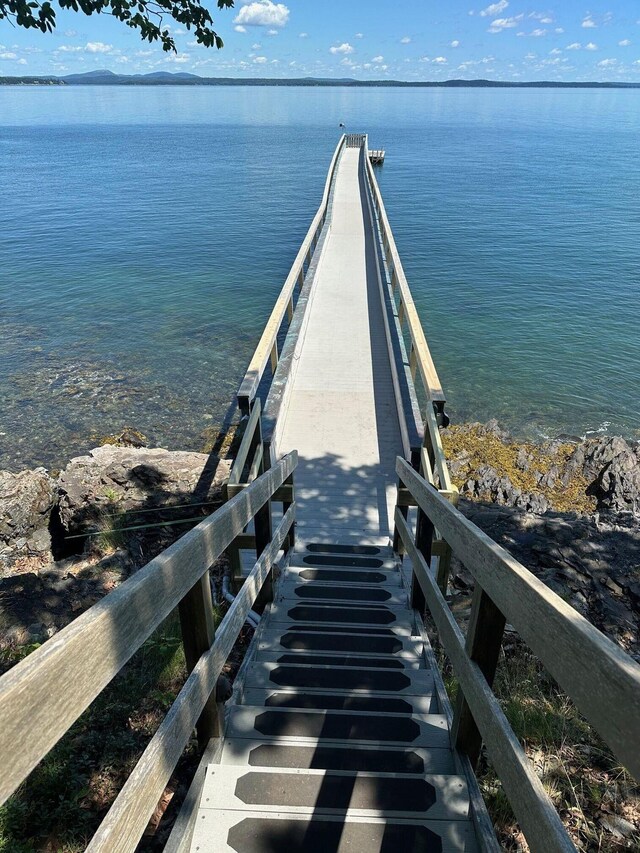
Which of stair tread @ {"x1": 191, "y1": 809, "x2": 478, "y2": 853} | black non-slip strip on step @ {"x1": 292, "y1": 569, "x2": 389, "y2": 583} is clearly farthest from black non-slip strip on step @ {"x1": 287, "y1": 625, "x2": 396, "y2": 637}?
stair tread @ {"x1": 191, "y1": 809, "x2": 478, "y2": 853}

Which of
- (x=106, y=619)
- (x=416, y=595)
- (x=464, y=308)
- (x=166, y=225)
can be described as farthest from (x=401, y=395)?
(x=166, y=225)

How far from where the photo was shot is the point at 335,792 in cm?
213

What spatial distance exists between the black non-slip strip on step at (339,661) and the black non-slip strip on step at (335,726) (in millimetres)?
661

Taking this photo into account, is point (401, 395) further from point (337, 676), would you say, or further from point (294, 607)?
point (337, 676)

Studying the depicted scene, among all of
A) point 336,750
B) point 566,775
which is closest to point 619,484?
point 566,775

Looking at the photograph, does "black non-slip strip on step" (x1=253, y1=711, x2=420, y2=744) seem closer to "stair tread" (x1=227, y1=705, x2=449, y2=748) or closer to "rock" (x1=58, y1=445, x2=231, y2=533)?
"stair tread" (x1=227, y1=705, x2=449, y2=748)

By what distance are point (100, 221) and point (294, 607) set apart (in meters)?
29.1

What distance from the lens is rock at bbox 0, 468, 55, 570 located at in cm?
722

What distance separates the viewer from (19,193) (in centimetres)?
3509

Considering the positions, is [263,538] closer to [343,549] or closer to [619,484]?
[343,549]

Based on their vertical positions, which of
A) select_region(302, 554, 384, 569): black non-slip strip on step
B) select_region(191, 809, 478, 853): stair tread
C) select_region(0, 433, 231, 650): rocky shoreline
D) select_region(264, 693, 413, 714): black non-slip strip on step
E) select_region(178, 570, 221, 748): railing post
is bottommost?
select_region(0, 433, 231, 650): rocky shoreline

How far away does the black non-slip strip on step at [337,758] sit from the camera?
91.0 inches

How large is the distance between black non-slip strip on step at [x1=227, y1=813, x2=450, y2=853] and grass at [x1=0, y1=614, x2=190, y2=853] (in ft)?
2.49

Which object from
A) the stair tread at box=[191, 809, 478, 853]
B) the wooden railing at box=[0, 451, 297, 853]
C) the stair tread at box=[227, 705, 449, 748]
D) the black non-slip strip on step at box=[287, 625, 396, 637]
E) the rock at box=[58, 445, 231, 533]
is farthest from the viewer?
the rock at box=[58, 445, 231, 533]
